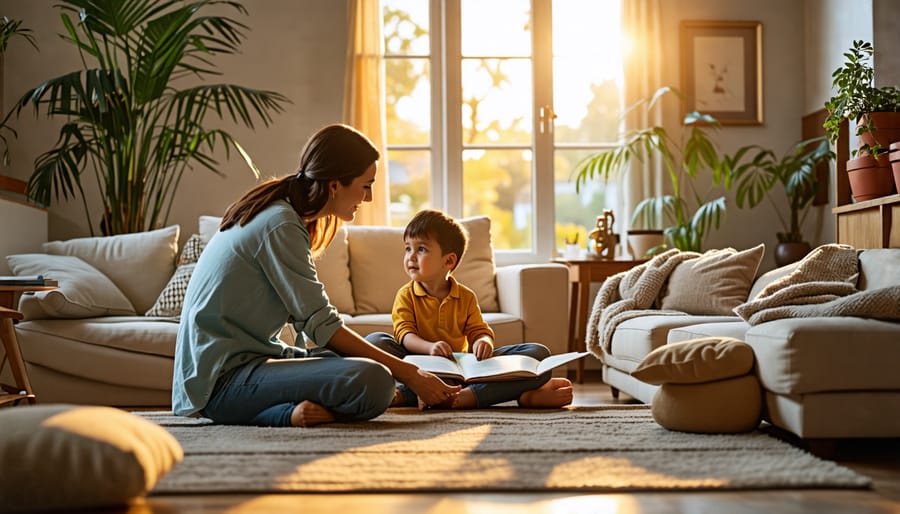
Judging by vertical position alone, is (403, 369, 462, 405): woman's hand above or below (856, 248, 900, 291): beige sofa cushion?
below

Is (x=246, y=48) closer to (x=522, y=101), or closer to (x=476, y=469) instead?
(x=522, y=101)

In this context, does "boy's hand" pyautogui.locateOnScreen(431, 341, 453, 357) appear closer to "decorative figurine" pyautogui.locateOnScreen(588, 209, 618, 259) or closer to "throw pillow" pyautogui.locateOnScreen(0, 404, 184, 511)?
"throw pillow" pyautogui.locateOnScreen(0, 404, 184, 511)

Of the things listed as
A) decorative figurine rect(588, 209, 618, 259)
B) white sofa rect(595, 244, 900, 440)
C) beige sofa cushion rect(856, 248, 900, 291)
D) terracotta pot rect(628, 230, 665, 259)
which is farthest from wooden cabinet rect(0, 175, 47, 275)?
beige sofa cushion rect(856, 248, 900, 291)

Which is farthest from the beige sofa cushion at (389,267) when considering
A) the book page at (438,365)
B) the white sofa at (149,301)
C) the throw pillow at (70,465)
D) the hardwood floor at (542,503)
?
the throw pillow at (70,465)

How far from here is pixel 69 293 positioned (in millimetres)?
3592

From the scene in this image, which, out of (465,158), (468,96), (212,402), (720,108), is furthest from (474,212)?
(212,402)

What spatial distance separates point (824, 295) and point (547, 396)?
2.83 ft

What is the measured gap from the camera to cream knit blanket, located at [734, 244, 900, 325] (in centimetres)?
234

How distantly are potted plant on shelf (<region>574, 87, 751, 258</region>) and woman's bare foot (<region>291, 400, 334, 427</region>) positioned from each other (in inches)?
107

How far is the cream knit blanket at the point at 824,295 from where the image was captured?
2342mm

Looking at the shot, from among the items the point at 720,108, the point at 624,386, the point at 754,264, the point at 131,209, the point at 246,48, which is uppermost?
the point at 246,48

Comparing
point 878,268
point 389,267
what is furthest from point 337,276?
point 878,268

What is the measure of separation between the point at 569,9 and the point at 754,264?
2262 millimetres

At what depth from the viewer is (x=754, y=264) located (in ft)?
12.0
